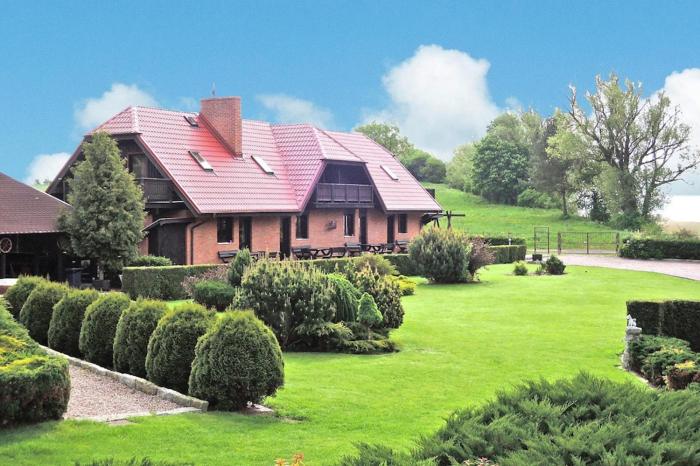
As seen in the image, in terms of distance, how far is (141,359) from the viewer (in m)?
15.5

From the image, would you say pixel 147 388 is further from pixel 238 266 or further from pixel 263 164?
pixel 263 164

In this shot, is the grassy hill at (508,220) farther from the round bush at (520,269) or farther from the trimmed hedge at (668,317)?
the trimmed hedge at (668,317)

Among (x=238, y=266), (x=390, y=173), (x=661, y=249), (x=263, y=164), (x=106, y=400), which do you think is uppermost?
(x=390, y=173)

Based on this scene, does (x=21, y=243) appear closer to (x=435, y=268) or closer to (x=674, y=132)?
(x=435, y=268)

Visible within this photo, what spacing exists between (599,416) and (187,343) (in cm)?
801

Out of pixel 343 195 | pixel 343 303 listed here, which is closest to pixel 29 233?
pixel 343 195

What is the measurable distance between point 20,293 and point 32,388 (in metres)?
10.9

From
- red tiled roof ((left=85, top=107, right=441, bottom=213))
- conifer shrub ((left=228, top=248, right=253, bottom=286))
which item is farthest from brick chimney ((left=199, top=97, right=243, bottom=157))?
conifer shrub ((left=228, top=248, right=253, bottom=286))

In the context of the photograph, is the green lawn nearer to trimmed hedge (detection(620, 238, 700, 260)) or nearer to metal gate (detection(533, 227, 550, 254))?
trimmed hedge (detection(620, 238, 700, 260))

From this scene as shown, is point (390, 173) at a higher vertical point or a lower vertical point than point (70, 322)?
higher

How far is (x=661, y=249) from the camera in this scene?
5666 centimetres

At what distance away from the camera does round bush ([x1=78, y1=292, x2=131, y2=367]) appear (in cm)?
1705

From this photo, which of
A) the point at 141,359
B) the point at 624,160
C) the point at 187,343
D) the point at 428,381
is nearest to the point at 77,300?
the point at 141,359

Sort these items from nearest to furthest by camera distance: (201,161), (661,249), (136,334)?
(136,334)
(201,161)
(661,249)
